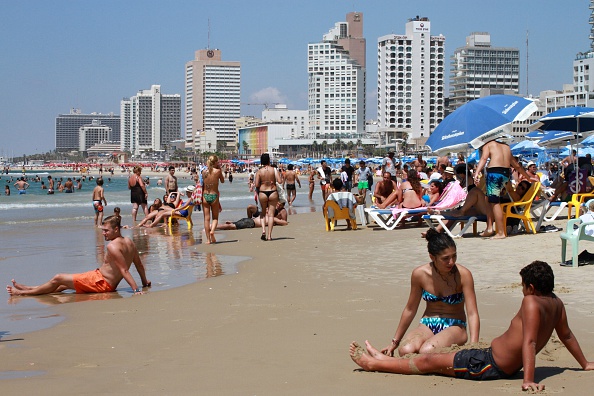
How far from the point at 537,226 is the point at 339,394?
25.4ft

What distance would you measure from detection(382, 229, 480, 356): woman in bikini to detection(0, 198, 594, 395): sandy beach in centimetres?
34

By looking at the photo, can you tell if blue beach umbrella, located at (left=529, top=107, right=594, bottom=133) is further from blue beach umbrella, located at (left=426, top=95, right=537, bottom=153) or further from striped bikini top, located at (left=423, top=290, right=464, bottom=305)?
striped bikini top, located at (left=423, top=290, right=464, bottom=305)

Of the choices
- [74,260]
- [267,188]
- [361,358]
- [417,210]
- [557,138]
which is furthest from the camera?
[557,138]

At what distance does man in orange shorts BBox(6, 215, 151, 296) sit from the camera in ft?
25.3

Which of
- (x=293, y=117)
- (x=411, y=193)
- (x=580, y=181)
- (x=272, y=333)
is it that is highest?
(x=293, y=117)

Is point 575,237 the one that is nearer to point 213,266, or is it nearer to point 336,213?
point 213,266

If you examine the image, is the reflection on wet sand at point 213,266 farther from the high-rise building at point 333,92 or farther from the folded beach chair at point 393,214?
the high-rise building at point 333,92

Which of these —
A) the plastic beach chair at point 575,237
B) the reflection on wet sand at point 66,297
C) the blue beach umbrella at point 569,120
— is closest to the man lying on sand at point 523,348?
the plastic beach chair at point 575,237

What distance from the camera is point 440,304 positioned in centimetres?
473

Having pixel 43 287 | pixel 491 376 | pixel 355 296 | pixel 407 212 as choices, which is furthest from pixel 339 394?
pixel 407 212

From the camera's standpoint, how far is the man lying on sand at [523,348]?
3.98 meters

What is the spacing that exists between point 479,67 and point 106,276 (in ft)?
537

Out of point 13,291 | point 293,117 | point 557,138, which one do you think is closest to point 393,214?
point 557,138

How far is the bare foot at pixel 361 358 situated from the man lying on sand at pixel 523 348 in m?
0.14
